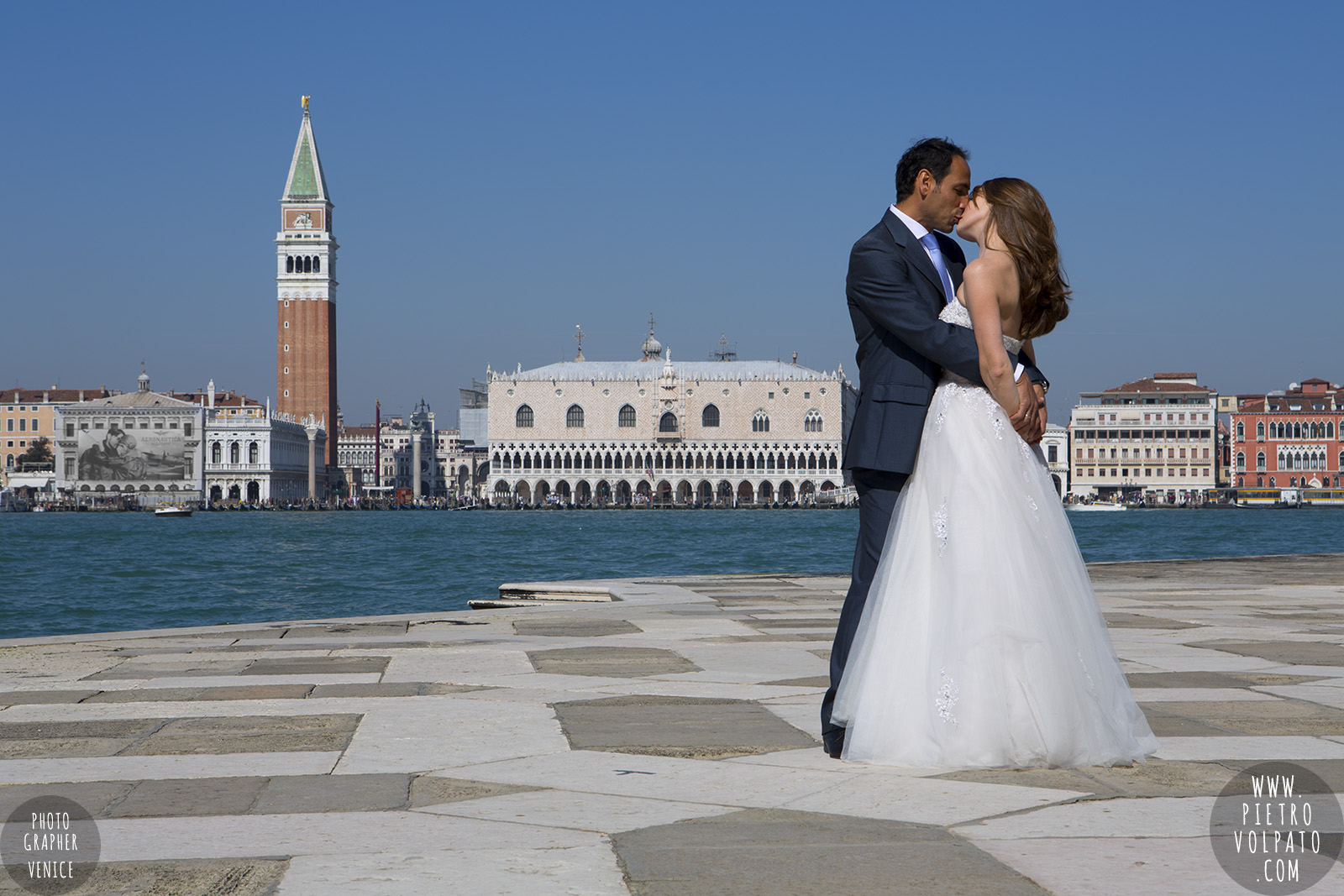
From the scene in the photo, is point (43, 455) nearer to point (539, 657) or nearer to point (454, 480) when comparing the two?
point (454, 480)

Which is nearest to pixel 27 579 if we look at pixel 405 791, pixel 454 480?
pixel 405 791

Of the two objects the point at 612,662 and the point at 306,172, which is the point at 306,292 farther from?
the point at 612,662

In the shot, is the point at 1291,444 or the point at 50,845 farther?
the point at 1291,444

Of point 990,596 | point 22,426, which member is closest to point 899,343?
point 990,596

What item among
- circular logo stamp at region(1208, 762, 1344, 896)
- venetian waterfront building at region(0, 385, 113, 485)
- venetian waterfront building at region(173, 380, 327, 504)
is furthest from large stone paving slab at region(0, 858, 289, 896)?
venetian waterfront building at region(0, 385, 113, 485)

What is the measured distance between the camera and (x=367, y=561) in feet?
90.0

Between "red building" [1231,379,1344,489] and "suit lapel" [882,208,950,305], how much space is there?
9267 cm

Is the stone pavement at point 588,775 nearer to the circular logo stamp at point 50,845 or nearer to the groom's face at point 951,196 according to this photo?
the circular logo stamp at point 50,845

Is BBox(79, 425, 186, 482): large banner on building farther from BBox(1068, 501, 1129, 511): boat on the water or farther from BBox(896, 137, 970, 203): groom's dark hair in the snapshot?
BBox(896, 137, 970, 203): groom's dark hair

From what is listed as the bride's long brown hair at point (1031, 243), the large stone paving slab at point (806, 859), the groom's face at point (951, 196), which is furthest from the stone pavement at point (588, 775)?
the groom's face at point (951, 196)

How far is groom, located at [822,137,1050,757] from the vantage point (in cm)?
324

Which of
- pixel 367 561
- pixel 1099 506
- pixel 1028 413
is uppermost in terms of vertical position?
pixel 1028 413

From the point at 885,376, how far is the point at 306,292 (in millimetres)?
96421

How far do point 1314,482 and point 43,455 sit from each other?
89.9 m
